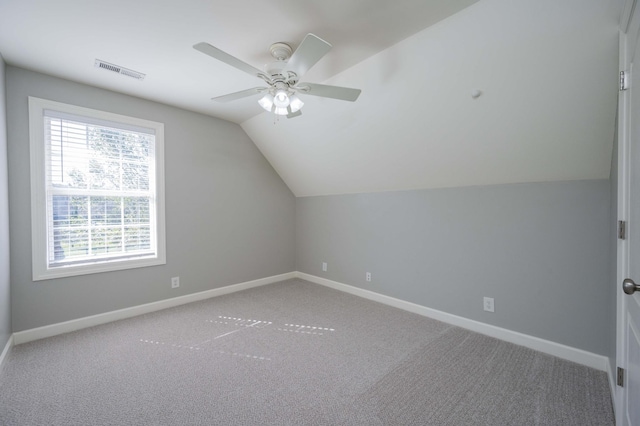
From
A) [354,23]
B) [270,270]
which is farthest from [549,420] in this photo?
[270,270]

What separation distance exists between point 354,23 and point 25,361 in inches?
140

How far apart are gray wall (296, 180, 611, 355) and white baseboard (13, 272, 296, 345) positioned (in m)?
1.77

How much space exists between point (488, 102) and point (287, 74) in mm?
1498

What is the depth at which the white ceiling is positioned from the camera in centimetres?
166

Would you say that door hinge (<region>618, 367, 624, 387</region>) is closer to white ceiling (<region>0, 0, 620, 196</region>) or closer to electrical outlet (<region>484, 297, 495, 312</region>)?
electrical outlet (<region>484, 297, 495, 312</region>)

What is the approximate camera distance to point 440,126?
7.97ft

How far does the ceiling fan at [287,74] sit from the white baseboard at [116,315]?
2507 mm

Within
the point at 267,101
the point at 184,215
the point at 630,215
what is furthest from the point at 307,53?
the point at 184,215

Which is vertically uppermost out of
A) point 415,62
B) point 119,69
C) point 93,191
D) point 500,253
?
point 119,69

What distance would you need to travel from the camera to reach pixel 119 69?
247cm

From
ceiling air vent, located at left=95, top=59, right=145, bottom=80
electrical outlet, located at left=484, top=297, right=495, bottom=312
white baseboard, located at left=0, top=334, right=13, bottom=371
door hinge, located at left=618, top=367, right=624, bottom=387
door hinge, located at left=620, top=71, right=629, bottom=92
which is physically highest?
ceiling air vent, located at left=95, top=59, right=145, bottom=80

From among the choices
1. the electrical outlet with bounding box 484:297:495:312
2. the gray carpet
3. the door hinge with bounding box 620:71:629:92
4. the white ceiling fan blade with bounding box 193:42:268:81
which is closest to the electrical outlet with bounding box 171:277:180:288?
the gray carpet

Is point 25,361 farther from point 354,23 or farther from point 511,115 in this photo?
point 511,115

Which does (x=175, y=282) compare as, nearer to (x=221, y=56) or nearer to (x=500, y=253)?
(x=221, y=56)
